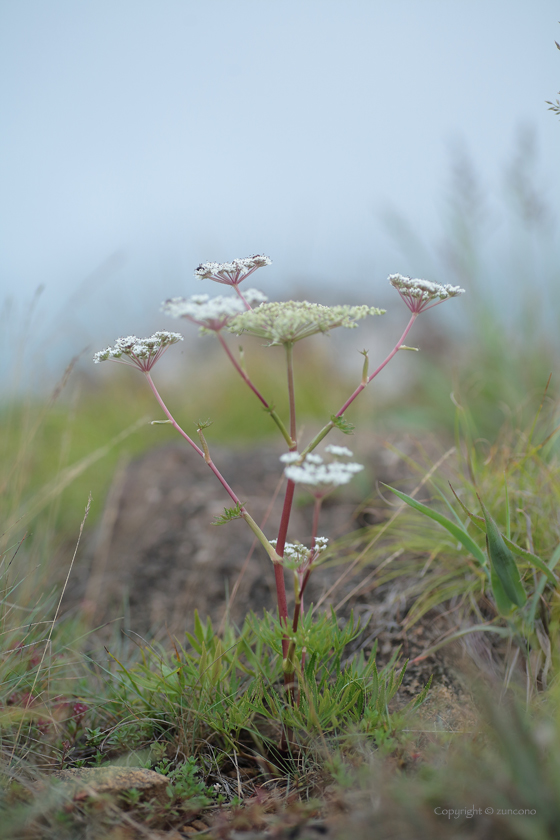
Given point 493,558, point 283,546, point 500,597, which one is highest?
point 283,546

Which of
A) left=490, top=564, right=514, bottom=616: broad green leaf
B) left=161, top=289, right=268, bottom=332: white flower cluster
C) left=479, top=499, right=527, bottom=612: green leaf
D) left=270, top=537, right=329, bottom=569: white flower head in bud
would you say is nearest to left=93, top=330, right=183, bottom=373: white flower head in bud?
left=161, top=289, right=268, bottom=332: white flower cluster

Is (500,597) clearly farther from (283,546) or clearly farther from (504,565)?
(283,546)

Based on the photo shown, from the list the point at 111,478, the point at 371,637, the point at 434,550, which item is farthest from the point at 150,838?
the point at 111,478

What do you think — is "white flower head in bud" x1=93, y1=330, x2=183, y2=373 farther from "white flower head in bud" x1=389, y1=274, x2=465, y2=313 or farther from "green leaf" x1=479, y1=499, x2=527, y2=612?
"green leaf" x1=479, y1=499, x2=527, y2=612

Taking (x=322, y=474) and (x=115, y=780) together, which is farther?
(x=115, y=780)

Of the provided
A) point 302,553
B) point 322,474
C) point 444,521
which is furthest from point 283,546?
point 444,521

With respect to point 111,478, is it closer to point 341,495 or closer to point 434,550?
point 341,495

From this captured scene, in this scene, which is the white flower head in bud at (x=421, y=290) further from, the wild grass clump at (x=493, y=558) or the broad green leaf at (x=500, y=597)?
the broad green leaf at (x=500, y=597)
